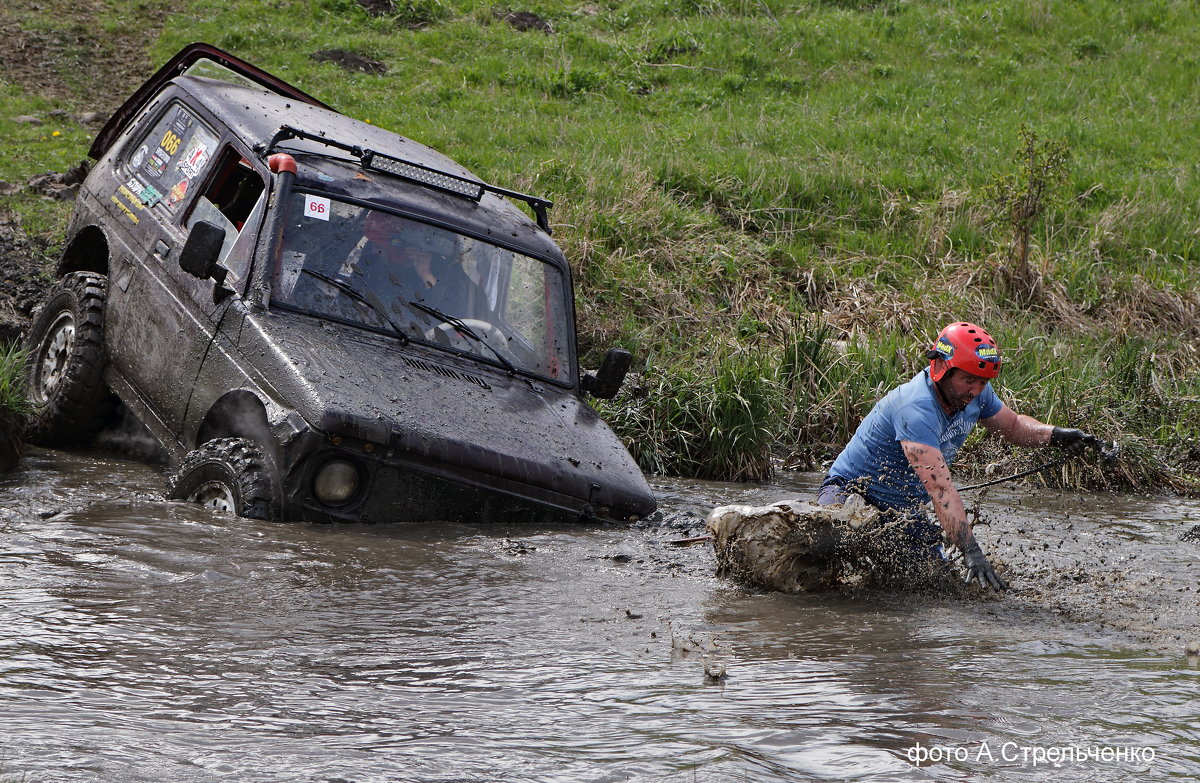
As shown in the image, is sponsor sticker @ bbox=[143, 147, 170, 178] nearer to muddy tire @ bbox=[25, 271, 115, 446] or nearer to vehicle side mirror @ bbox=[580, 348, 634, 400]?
muddy tire @ bbox=[25, 271, 115, 446]

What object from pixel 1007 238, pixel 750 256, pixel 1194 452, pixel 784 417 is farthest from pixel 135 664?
pixel 1007 238

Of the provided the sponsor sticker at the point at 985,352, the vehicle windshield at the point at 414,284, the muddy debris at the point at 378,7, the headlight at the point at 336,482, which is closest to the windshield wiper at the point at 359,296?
the vehicle windshield at the point at 414,284

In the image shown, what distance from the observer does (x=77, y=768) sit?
9.58 ft

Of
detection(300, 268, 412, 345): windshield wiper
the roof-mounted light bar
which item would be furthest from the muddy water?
the roof-mounted light bar

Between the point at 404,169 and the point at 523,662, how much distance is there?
3527 mm

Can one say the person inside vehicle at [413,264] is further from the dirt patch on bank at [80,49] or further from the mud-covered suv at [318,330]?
the dirt patch on bank at [80,49]

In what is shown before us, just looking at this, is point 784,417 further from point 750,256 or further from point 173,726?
point 173,726

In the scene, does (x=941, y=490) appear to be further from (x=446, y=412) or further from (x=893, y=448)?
(x=446, y=412)

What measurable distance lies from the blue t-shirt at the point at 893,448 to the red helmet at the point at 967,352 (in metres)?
0.18

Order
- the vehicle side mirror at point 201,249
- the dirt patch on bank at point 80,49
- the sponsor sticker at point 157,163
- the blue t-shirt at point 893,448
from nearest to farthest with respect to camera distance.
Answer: the vehicle side mirror at point 201,249, the blue t-shirt at point 893,448, the sponsor sticker at point 157,163, the dirt patch on bank at point 80,49

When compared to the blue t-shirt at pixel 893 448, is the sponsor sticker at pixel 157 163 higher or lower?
higher

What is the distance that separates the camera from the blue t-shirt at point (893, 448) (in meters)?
5.81

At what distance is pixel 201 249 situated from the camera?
5688 mm

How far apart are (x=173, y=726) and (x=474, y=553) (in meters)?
2.27
